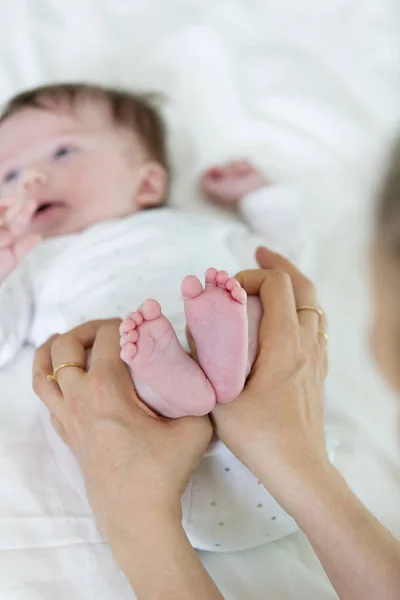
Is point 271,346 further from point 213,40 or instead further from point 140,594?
point 213,40

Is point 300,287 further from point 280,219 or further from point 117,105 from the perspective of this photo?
point 117,105

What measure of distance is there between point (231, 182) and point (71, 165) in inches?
13.3

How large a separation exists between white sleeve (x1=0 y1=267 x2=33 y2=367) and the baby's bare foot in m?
0.37

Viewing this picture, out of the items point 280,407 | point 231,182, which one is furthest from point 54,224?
point 280,407

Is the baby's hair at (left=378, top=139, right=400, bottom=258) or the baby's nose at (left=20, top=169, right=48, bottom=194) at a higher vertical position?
the baby's nose at (left=20, top=169, right=48, bottom=194)

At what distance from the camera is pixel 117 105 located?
51.3 inches

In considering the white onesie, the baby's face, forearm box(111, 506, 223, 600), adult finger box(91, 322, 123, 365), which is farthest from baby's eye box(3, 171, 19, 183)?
forearm box(111, 506, 223, 600)

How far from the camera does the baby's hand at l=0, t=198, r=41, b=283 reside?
859mm

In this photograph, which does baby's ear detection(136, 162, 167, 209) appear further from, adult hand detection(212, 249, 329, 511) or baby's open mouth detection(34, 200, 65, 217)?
adult hand detection(212, 249, 329, 511)

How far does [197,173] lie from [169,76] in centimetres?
26

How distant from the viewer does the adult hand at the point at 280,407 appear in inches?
25.7

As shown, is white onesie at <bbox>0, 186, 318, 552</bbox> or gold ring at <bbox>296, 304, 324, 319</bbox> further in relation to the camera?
white onesie at <bbox>0, 186, 318, 552</bbox>

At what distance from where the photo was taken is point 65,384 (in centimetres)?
71

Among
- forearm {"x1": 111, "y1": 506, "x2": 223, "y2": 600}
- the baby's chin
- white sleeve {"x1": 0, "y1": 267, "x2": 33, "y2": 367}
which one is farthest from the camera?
the baby's chin
